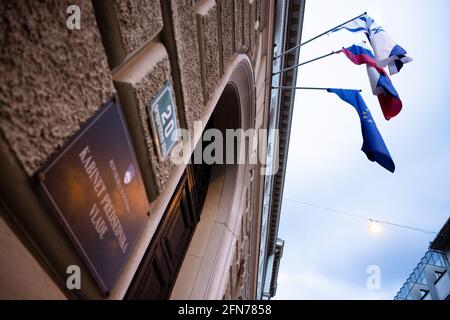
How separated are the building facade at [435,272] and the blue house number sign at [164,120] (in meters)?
22.7

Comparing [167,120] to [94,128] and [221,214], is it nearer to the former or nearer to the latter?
[94,128]

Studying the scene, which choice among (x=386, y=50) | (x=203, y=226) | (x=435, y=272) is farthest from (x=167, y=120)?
(x=435, y=272)

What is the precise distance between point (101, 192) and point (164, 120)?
698 millimetres

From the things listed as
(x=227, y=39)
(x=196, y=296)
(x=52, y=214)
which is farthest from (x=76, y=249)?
(x=196, y=296)

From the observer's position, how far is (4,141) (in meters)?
0.92

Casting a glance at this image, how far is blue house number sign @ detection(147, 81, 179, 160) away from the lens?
1772mm

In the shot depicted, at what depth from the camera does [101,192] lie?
137 cm

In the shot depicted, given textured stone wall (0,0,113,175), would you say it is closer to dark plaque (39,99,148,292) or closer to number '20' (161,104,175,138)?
dark plaque (39,99,148,292)

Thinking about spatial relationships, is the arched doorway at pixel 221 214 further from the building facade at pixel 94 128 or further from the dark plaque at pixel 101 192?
the dark plaque at pixel 101 192

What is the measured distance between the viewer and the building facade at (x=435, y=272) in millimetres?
20391

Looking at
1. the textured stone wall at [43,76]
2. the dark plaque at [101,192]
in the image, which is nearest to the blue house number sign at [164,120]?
the dark plaque at [101,192]

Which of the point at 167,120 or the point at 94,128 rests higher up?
the point at 167,120

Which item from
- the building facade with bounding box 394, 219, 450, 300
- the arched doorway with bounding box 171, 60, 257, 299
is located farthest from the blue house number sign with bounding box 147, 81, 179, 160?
the building facade with bounding box 394, 219, 450, 300
